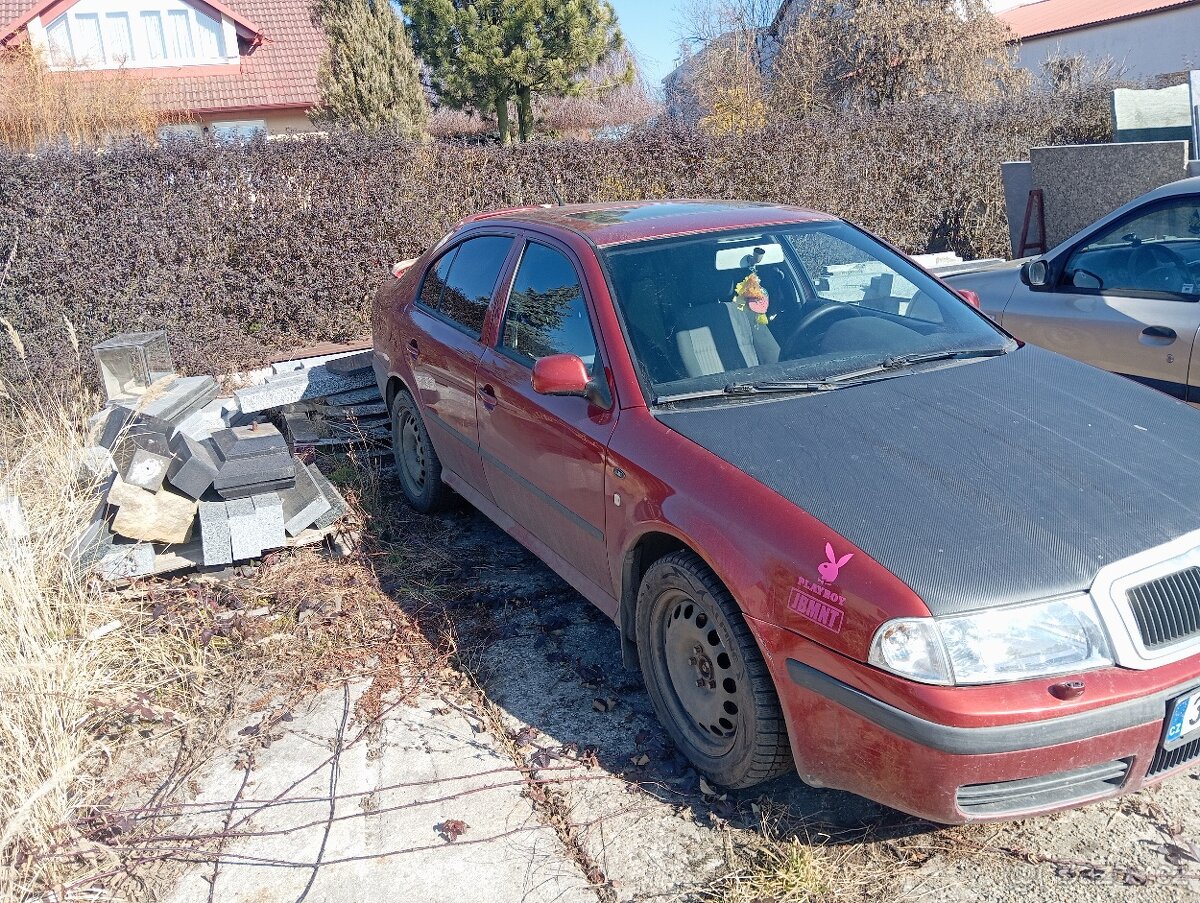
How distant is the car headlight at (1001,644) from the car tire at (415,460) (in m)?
3.28

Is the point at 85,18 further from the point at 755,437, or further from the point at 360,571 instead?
the point at 755,437

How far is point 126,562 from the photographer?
4695 mm

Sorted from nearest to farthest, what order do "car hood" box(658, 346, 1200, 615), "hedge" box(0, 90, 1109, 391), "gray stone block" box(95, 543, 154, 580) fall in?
"car hood" box(658, 346, 1200, 615), "gray stone block" box(95, 543, 154, 580), "hedge" box(0, 90, 1109, 391)

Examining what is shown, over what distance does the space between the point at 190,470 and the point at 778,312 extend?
9.47 feet

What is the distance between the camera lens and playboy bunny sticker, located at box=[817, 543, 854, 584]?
2.63m

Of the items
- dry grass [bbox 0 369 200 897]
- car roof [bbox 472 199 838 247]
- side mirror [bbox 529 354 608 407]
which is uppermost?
car roof [bbox 472 199 838 247]

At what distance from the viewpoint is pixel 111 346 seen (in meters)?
6.38

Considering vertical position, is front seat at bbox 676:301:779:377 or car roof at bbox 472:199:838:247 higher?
car roof at bbox 472:199:838:247

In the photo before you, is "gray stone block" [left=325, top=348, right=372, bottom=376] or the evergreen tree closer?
"gray stone block" [left=325, top=348, right=372, bottom=376]

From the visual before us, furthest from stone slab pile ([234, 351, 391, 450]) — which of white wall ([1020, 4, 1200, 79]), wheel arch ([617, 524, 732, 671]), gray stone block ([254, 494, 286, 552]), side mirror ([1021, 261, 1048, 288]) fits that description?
white wall ([1020, 4, 1200, 79])

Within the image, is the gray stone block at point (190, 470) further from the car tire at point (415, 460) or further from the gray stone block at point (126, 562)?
the car tire at point (415, 460)

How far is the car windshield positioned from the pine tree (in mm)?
15233

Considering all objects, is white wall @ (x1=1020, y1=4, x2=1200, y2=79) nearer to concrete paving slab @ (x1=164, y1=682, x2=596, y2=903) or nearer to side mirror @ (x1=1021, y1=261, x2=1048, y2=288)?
side mirror @ (x1=1021, y1=261, x2=1048, y2=288)

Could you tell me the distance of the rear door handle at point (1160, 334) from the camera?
4.75 m
